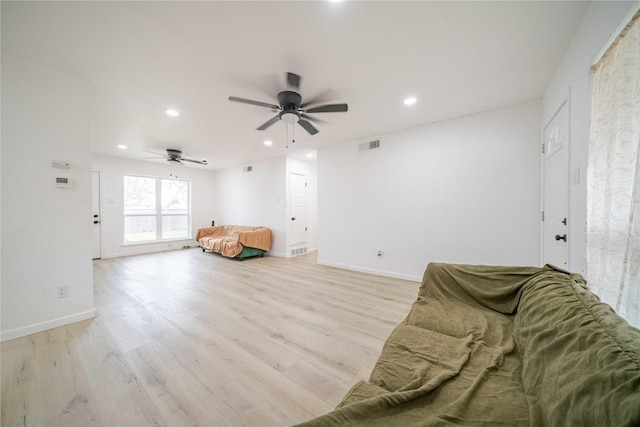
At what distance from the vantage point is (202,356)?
5.89 feet

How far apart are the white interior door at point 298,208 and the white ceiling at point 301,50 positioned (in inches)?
111

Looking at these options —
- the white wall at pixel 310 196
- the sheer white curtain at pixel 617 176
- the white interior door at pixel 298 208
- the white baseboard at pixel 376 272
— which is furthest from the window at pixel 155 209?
the sheer white curtain at pixel 617 176

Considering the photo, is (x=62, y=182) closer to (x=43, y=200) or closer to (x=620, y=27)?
(x=43, y=200)

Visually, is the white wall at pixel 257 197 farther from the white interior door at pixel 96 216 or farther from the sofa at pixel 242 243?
the white interior door at pixel 96 216

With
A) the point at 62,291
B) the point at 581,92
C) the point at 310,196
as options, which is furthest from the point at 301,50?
the point at 310,196

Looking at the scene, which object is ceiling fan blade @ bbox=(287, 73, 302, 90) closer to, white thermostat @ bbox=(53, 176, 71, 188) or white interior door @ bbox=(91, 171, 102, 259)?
white thermostat @ bbox=(53, 176, 71, 188)

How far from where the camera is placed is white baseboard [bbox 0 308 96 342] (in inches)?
79.7

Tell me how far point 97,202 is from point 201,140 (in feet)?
11.6

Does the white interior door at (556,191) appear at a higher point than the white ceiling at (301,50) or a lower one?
lower

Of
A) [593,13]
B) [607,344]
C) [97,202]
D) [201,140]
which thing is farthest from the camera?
[97,202]

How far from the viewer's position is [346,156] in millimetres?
4516

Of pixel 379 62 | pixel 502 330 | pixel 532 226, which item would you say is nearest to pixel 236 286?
pixel 502 330

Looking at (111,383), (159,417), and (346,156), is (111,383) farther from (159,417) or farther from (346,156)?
(346,156)

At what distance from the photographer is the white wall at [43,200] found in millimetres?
2037
